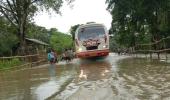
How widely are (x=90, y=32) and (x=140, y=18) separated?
2628cm

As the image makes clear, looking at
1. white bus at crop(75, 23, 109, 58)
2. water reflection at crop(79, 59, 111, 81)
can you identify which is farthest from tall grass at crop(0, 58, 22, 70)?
water reflection at crop(79, 59, 111, 81)

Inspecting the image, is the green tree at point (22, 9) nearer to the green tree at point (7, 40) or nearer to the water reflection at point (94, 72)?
the green tree at point (7, 40)

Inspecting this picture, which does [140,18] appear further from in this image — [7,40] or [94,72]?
[94,72]

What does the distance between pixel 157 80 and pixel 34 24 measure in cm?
3409

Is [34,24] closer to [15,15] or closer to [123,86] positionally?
[15,15]

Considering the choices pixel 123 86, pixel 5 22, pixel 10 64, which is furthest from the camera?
pixel 5 22

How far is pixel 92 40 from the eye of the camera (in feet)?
95.2

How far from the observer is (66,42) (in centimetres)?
12800

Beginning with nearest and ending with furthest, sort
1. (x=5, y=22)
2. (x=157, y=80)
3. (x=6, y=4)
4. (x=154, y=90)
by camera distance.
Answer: (x=154, y=90), (x=157, y=80), (x=6, y=4), (x=5, y=22)

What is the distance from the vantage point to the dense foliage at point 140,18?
154 ft

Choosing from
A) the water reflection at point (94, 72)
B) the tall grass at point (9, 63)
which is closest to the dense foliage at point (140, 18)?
the tall grass at point (9, 63)

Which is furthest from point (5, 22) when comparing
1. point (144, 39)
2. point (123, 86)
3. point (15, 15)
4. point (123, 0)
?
point (123, 86)

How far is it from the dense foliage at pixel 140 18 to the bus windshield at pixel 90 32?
58.8ft

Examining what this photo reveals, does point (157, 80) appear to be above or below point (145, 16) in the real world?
below
